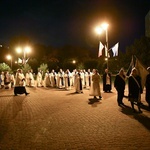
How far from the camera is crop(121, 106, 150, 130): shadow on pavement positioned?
7.86 m

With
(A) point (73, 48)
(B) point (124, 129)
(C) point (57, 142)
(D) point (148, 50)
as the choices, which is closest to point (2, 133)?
(C) point (57, 142)

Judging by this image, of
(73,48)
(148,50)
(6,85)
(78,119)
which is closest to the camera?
(78,119)

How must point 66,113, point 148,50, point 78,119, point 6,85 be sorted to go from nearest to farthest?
point 78,119 → point 66,113 → point 6,85 → point 148,50

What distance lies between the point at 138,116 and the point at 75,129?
10.0ft

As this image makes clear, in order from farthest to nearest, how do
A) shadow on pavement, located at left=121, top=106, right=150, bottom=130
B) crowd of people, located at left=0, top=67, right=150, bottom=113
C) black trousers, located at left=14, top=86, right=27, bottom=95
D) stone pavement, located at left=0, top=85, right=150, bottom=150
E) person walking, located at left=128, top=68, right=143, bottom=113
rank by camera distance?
black trousers, located at left=14, top=86, right=27, bottom=95 < crowd of people, located at left=0, top=67, right=150, bottom=113 < person walking, located at left=128, top=68, right=143, bottom=113 < shadow on pavement, located at left=121, top=106, right=150, bottom=130 < stone pavement, located at left=0, top=85, right=150, bottom=150

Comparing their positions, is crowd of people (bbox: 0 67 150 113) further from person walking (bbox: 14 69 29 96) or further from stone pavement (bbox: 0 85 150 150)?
stone pavement (bbox: 0 85 150 150)

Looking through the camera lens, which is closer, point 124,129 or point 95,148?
point 95,148

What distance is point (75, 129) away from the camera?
7285 millimetres

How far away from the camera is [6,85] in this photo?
23.7 meters

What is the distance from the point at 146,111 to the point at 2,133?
6242 millimetres

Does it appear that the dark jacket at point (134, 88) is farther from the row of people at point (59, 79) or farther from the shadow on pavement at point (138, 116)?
the row of people at point (59, 79)

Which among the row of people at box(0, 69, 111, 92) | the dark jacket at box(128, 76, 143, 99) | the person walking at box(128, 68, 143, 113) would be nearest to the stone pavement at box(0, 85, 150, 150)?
the person walking at box(128, 68, 143, 113)

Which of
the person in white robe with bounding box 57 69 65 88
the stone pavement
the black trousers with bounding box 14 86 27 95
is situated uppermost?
the person in white robe with bounding box 57 69 65 88

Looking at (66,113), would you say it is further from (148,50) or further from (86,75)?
(148,50)
